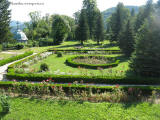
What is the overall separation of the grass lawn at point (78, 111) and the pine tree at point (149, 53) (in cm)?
498

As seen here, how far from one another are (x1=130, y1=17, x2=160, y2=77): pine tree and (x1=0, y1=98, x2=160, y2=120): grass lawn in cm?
498

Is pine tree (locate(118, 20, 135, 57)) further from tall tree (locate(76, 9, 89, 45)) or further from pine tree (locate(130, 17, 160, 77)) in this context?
tall tree (locate(76, 9, 89, 45))

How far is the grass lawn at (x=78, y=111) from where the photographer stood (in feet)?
19.7

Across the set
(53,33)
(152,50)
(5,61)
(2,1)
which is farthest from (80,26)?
(152,50)

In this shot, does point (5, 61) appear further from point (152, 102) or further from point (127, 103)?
point (152, 102)

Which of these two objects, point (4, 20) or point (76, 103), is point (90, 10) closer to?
point (4, 20)

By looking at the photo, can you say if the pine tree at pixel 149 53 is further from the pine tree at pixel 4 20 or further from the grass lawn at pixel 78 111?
the pine tree at pixel 4 20

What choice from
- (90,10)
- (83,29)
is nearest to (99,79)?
(83,29)

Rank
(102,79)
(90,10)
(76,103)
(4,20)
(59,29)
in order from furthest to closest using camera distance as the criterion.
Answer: (90,10) < (59,29) < (4,20) < (102,79) < (76,103)

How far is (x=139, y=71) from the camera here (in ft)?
37.5

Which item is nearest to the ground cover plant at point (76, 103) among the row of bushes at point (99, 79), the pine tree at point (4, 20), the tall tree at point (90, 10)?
the row of bushes at point (99, 79)

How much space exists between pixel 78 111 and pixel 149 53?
26.8 feet

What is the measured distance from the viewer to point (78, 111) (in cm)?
645

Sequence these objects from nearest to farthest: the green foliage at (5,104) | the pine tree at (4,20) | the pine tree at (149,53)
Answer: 1. the green foliage at (5,104)
2. the pine tree at (149,53)
3. the pine tree at (4,20)
